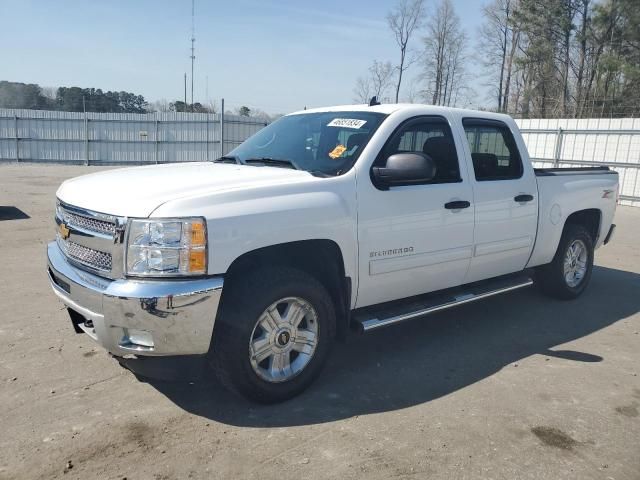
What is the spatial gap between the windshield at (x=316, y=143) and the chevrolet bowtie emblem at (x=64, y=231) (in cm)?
148

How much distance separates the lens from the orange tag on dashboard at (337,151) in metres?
3.96

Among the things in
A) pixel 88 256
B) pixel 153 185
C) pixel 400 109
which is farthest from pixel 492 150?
pixel 88 256

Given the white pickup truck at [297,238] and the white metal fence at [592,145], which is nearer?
the white pickup truck at [297,238]

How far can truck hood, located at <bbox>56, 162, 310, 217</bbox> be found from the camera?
3094 mm

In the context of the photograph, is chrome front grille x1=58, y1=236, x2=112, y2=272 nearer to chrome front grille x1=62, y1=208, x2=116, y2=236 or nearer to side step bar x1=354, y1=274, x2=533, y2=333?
chrome front grille x1=62, y1=208, x2=116, y2=236

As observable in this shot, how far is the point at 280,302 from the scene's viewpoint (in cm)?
343

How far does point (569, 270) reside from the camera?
6.10 metres

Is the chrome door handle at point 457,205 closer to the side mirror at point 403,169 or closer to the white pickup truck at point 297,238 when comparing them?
the white pickup truck at point 297,238

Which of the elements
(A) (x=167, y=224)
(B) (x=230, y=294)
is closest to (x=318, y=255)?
(B) (x=230, y=294)

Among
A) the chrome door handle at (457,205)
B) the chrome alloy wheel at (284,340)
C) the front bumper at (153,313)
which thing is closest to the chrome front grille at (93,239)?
the front bumper at (153,313)

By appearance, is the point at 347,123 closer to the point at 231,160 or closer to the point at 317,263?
the point at 231,160

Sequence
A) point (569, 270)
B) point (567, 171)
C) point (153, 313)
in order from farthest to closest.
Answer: point (569, 270) < point (567, 171) < point (153, 313)

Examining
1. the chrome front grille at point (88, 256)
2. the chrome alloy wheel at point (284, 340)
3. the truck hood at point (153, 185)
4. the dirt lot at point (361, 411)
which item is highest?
the truck hood at point (153, 185)

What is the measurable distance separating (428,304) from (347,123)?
160cm
